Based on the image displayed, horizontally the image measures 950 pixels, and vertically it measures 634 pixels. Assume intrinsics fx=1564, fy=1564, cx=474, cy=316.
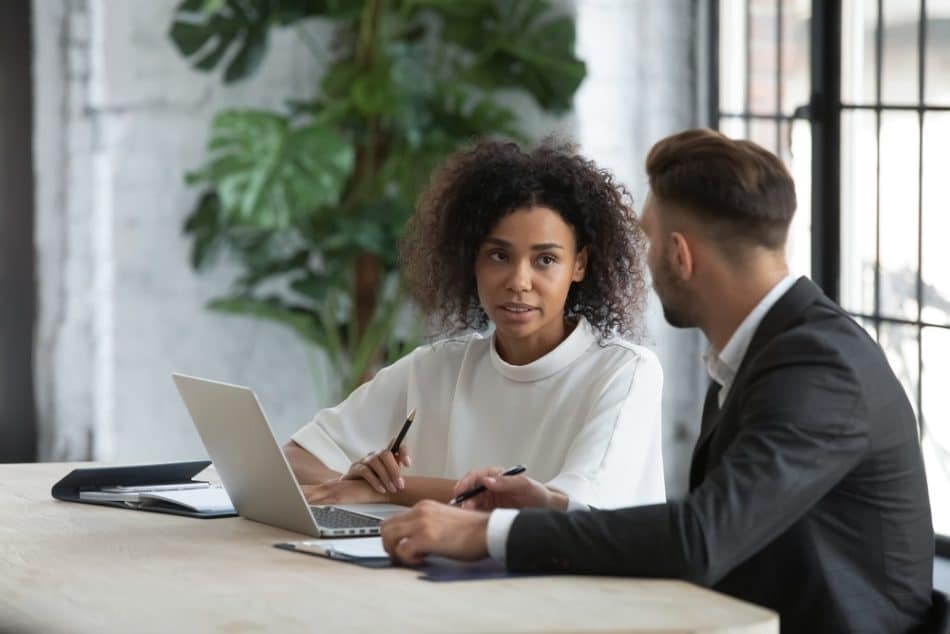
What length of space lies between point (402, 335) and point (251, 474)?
2.59 m

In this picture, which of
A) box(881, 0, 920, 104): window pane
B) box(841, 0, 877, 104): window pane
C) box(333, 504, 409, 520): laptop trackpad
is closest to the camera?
box(333, 504, 409, 520): laptop trackpad

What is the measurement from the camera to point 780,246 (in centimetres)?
201

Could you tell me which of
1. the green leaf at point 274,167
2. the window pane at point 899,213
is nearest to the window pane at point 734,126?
the window pane at point 899,213

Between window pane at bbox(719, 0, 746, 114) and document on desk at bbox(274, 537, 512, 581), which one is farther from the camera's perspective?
window pane at bbox(719, 0, 746, 114)

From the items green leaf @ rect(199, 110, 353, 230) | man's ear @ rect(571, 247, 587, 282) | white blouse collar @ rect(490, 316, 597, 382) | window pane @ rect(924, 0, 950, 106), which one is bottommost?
white blouse collar @ rect(490, 316, 597, 382)

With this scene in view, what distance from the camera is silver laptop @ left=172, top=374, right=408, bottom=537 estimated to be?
214 cm

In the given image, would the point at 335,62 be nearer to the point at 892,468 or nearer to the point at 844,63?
the point at 844,63

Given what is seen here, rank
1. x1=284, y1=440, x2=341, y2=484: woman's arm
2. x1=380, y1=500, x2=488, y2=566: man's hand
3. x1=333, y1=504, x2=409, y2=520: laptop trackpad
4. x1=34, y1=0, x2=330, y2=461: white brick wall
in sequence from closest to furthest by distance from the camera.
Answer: x1=380, y1=500, x2=488, y2=566: man's hand → x1=333, y1=504, x2=409, y2=520: laptop trackpad → x1=284, y1=440, x2=341, y2=484: woman's arm → x1=34, y1=0, x2=330, y2=461: white brick wall

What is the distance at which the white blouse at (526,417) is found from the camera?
7.79 feet

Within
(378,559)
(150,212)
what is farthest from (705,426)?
(150,212)

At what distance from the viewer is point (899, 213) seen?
3.91 metres

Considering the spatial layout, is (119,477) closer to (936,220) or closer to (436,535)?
(436,535)

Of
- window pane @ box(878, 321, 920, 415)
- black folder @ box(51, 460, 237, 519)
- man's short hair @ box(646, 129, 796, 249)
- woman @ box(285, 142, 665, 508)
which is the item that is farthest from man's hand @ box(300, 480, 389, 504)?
window pane @ box(878, 321, 920, 415)

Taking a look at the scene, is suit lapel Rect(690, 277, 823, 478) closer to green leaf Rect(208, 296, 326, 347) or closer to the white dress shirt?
the white dress shirt
